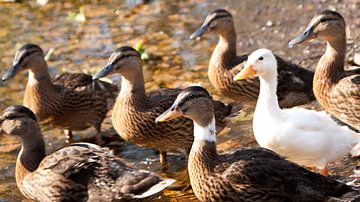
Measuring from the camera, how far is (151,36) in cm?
1225

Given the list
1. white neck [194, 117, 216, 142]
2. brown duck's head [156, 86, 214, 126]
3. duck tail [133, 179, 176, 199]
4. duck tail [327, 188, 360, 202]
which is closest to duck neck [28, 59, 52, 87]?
brown duck's head [156, 86, 214, 126]

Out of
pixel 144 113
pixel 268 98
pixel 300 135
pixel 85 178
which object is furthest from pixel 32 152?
pixel 300 135

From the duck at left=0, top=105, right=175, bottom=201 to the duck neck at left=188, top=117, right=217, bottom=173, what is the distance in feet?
0.92

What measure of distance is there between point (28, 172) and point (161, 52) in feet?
13.7

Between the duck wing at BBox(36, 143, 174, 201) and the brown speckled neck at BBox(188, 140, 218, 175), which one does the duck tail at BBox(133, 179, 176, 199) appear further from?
the brown speckled neck at BBox(188, 140, 218, 175)

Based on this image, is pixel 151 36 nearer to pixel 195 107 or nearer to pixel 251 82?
pixel 251 82

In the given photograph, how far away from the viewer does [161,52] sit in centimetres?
1160

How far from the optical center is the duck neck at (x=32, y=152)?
26.0ft

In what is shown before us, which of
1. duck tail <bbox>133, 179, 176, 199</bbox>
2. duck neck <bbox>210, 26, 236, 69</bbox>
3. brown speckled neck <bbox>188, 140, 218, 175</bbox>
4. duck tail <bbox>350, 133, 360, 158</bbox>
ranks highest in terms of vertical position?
duck neck <bbox>210, 26, 236, 69</bbox>

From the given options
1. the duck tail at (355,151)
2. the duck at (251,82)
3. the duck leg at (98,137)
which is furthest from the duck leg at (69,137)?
the duck tail at (355,151)

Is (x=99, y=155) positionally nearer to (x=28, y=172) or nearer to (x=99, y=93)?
(x=28, y=172)

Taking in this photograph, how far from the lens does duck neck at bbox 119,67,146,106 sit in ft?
28.6

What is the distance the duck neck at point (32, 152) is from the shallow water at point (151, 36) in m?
0.93

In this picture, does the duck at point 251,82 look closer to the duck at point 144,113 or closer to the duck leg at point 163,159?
the duck at point 144,113
